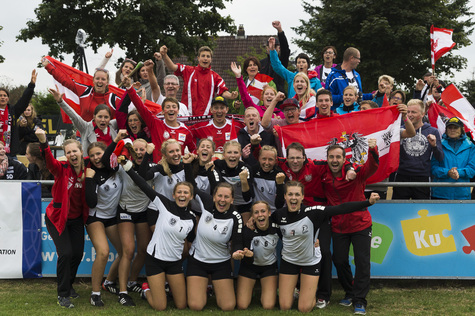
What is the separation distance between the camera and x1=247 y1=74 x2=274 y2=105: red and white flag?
982 centimetres

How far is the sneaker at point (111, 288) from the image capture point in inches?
284

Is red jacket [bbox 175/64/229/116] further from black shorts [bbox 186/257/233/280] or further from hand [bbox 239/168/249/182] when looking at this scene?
black shorts [bbox 186/257/233/280]

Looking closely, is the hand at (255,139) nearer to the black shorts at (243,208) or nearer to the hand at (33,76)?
the black shorts at (243,208)

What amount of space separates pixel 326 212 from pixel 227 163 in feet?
4.98

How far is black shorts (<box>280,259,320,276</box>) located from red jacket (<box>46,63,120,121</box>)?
3.93m

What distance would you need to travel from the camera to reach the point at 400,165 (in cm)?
808

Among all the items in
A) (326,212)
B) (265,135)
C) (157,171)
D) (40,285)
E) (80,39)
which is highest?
(80,39)

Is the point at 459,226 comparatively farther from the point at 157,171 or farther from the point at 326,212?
the point at 157,171

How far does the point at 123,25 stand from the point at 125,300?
20.2 m

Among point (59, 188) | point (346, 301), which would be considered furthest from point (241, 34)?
point (346, 301)

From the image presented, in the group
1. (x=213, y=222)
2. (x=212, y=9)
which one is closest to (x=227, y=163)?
(x=213, y=222)

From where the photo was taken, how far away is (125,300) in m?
6.69

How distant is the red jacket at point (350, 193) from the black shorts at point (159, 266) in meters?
2.16

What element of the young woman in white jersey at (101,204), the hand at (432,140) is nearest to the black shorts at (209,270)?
the young woman in white jersey at (101,204)
